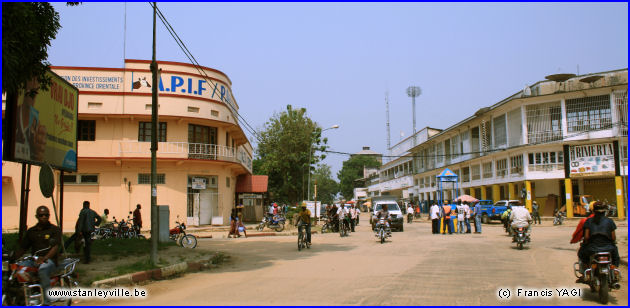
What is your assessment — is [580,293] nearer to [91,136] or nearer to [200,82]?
[200,82]

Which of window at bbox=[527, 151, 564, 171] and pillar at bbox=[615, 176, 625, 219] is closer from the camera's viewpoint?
pillar at bbox=[615, 176, 625, 219]

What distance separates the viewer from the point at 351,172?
4439 inches

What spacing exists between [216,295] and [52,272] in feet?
8.13

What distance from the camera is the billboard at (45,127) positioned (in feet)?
37.9

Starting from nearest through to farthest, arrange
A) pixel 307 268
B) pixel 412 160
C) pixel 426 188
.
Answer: pixel 307 268 < pixel 426 188 < pixel 412 160

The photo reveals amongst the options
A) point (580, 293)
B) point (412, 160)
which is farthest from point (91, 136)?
point (412, 160)

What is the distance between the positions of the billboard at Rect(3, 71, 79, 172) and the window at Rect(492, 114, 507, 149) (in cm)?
3342

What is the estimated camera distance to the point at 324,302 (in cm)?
706

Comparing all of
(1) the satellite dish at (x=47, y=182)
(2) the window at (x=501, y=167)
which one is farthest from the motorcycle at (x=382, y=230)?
(2) the window at (x=501, y=167)

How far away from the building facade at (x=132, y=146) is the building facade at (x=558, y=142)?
60.7ft

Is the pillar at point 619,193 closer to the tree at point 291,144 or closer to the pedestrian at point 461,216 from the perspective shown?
the pedestrian at point 461,216

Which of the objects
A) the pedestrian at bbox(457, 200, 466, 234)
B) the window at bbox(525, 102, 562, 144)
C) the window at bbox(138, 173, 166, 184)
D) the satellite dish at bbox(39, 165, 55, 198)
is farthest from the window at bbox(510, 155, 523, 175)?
the satellite dish at bbox(39, 165, 55, 198)

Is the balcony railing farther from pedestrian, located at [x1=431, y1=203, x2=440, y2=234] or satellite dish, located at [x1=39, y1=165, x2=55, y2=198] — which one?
satellite dish, located at [x1=39, y1=165, x2=55, y2=198]

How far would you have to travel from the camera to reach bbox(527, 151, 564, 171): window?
34.4 meters
